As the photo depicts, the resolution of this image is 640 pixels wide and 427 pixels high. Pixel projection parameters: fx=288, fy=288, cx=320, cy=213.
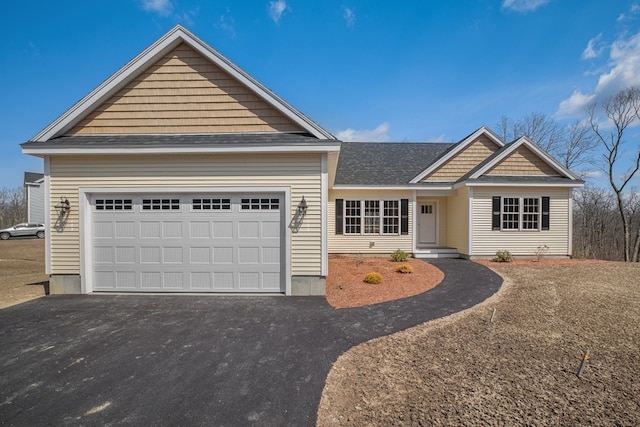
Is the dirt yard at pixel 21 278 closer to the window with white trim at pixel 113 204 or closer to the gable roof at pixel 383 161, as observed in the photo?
the window with white trim at pixel 113 204

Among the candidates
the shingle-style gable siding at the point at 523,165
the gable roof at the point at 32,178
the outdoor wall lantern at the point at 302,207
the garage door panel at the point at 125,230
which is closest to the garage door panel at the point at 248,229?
the outdoor wall lantern at the point at 302,207

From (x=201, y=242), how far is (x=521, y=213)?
1332 cm

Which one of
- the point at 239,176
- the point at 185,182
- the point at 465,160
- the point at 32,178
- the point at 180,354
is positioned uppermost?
the point at 32,178

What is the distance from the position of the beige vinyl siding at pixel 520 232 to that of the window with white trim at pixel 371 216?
138 inches

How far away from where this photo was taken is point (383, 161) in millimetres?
16125

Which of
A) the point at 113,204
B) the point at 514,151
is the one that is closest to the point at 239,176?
the point at 113,204

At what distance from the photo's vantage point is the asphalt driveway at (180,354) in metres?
3.09

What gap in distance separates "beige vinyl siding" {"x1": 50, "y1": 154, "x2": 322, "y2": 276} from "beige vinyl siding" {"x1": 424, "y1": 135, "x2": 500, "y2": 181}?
879 cm

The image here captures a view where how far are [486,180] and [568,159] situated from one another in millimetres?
17801

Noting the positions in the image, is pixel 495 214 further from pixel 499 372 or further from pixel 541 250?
pixel 499 372

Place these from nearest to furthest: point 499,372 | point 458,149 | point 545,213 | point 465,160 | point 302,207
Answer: point 499,372 < point 302,207 < point 545,213 < point 458,149 < point 465,160

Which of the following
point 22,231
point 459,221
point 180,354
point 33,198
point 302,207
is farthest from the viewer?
point 33,198

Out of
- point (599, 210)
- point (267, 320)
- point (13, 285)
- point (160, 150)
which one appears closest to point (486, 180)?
point (267, 320)

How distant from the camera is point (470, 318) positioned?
5715mm
